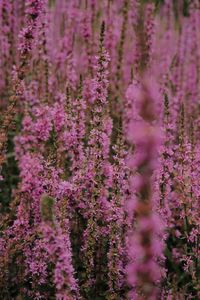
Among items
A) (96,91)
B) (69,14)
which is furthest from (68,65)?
(96,91)

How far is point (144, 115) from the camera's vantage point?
1.28m

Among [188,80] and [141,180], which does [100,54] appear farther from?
[188,80]

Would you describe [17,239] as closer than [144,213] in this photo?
No

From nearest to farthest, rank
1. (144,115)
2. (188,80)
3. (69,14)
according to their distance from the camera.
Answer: (144,115), (69,14), (188,80)

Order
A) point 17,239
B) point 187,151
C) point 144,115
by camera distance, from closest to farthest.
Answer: point 144,115 < point 17,239 < point 187,151

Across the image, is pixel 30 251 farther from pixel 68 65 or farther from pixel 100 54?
pixel 68 65

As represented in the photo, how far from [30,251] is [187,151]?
1.46 metres

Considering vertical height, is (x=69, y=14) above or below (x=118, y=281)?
above

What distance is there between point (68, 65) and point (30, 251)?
3.10m

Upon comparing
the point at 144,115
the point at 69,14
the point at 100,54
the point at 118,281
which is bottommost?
the point at 118,281

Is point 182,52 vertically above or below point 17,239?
above

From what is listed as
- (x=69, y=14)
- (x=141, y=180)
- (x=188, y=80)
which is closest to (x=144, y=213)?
(x=141, y=180)

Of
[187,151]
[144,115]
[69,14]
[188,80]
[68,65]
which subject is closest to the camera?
[144,115]

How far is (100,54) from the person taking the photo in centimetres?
372
